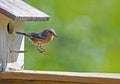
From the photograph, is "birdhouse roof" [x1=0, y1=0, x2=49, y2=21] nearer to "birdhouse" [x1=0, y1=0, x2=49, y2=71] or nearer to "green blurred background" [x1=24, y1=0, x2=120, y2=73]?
"birdhouse" [x1=0, y1=0, x2=49, y2=71]

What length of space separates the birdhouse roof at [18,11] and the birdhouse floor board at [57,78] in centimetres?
29

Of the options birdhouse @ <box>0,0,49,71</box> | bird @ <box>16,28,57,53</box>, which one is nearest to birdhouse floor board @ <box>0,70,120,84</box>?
birdhouse @ <box>0,0,49,71</box>

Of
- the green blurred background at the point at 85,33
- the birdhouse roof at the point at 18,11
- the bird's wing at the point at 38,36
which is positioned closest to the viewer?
the birdhouse roof at the point at 18,11

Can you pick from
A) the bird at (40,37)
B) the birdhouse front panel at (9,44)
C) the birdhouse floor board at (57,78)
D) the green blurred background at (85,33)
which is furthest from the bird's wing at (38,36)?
the green blurred background at (85,33)

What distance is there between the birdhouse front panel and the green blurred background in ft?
14.9

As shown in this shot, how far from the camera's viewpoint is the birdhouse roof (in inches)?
122

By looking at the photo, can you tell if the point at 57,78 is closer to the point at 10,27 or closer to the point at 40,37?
the point at 40,37

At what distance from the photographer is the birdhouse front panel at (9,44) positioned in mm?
3203

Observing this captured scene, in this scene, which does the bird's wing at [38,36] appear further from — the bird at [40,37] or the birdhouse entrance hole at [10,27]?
the birdhouse entrance hole at [10,27]

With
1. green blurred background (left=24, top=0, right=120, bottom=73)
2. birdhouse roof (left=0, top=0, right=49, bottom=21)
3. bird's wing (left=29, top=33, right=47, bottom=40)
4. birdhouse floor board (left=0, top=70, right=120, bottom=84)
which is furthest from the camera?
green blurred background (left=24, top=0, right=120, bottom=73)

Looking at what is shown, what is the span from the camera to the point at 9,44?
10.6 ft

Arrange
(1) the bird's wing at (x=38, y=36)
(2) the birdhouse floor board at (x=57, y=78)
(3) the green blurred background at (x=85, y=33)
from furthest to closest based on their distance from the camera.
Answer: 1. (3) the green blurred background at (x=85, y=33)
2. (1) the bird's wing at (x=38, y=36)
3. (2) the birdhouse floor board at (x=57, y=78)

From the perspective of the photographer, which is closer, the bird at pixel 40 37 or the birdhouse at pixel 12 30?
the birdhouse at pixel 12 30

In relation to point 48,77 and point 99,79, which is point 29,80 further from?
point 99,79
